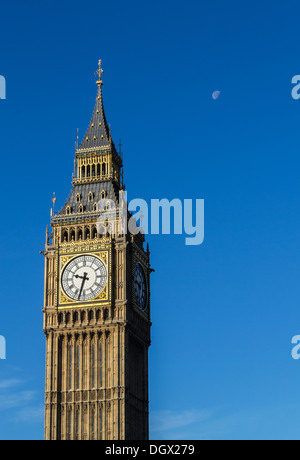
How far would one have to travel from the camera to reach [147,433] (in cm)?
12119

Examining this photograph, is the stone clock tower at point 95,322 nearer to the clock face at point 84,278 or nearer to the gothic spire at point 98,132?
the clock face at point 84,278

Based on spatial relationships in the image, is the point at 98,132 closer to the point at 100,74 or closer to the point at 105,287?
the point at 100,74

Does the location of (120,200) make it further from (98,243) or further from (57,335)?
(57,335)

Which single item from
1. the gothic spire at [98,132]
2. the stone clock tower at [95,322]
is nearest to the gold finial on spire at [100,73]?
the gothic spire at [98,132]

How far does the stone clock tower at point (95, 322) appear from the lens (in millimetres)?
115250

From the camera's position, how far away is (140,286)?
12312cm

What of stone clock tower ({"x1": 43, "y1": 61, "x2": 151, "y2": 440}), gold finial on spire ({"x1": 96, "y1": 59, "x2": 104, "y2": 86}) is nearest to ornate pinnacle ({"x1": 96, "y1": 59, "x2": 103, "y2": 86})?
gold finial on spire ({"x1": 96, "y1": 59, "x2": 104, "y2": 86})

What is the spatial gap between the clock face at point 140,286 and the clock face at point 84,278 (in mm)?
4672

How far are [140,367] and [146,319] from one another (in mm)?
5253

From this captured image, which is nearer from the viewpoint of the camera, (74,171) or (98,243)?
(98,243)
